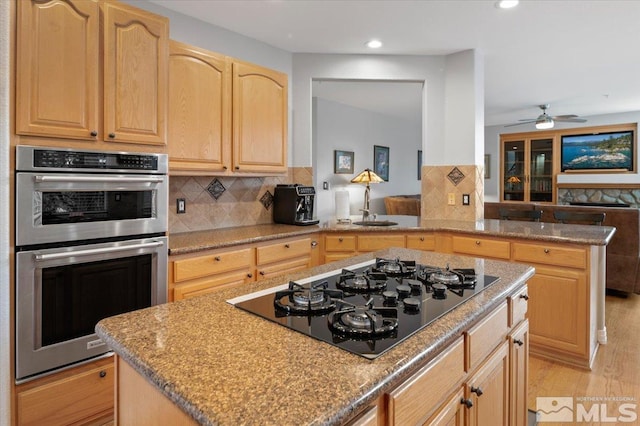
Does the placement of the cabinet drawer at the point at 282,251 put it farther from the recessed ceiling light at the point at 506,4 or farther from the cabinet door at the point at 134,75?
the recessed ceiling light at the point at 506,4

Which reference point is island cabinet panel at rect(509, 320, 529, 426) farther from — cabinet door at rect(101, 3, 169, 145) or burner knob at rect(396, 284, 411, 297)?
cabinet door at rect(101, 3, 169, 145)

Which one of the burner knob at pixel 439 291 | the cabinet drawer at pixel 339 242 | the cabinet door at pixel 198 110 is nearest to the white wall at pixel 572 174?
the cabinet drawer at pixel 339 242

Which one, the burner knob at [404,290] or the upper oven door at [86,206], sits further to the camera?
the upper oven door at [86,206]

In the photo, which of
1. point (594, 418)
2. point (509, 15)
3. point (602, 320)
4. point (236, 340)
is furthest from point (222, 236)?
point (602, 320)

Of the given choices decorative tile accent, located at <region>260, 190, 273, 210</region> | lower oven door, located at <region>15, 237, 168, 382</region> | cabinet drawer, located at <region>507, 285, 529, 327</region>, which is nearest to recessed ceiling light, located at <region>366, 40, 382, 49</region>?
decorative tile accent, located at <region>260, 190, 273, 210</region>

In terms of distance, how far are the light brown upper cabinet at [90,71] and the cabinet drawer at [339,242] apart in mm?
1562

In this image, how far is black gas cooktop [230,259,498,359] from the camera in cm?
94

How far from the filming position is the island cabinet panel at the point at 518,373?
4.86 feet

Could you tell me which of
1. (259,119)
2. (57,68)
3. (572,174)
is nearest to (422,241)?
(259,119)

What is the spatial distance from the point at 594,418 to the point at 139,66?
3.22 meters

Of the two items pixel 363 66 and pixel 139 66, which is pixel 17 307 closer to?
pixel 139 66

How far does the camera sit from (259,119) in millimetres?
3062

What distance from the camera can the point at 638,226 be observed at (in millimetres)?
3953

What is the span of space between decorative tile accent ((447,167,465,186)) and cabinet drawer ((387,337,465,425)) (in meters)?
2.88
